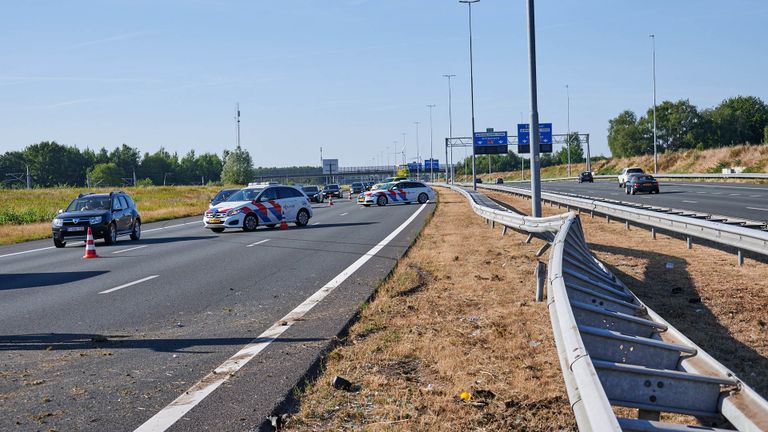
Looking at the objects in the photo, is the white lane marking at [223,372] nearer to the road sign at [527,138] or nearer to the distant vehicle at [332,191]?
the distant vehicle at [332,191]

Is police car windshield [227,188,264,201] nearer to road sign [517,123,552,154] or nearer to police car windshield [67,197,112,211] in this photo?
police car windshield [67,197,112,211]

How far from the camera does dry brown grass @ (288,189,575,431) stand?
563 cm

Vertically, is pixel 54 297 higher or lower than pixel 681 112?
lower

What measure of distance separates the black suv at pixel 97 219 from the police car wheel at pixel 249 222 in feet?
12.1

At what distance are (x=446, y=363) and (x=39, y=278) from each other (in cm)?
1103

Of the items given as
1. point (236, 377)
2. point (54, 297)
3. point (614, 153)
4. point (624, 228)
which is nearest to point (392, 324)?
point (236, 377)

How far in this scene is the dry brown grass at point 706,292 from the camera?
24.8 ft

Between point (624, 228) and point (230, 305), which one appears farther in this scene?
point (624, 228)

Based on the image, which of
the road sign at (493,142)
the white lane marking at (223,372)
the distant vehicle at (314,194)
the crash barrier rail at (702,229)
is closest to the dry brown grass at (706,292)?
the crash barrier rail at (702,229)

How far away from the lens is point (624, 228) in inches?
885

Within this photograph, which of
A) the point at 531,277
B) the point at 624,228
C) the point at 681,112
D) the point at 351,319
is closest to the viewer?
the point at 351,319

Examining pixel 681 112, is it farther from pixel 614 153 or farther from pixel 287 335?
pixel 287 335

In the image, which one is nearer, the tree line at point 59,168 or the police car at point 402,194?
the police car at point 402,194

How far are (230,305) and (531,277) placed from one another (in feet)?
14.5
